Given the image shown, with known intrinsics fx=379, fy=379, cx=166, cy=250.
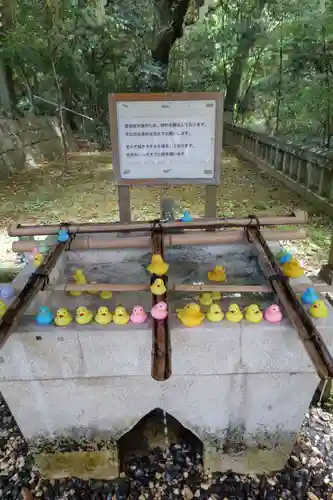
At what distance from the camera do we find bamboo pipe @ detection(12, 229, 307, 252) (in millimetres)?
2740

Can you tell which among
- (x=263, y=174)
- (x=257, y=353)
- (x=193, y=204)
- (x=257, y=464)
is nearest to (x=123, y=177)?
(x=257, y=353)

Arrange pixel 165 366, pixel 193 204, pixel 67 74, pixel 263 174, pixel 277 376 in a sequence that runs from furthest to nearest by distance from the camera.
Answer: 1. pixel 67 74
2. pixel 263 174
3. pixel 193 204
4. pixel 277 376
5. pixel 165 366

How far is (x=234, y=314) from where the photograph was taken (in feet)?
6.48

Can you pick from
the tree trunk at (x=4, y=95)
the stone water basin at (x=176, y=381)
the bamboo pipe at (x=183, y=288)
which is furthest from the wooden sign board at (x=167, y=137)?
the tree trunk at (x=4, y=95)

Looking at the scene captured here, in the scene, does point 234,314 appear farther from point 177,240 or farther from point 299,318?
point 177,240

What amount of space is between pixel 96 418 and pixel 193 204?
5.70 metres

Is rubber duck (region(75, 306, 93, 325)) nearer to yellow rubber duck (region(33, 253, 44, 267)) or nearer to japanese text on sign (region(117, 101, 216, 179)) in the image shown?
yellow rubber duck (region(33, 253, 44, 267))

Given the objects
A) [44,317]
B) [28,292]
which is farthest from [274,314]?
[28,292]

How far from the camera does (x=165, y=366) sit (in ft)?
5.45

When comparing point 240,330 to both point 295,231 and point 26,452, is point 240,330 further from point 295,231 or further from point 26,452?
point 26,452

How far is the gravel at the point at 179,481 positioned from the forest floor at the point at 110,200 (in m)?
2.59

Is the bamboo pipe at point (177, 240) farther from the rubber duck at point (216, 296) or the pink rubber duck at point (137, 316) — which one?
the pink rubber duck at point (137, 316)

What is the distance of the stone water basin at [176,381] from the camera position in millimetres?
1972

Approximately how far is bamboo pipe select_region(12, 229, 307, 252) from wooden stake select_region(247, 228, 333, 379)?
0.71ft
